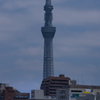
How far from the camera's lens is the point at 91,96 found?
156m

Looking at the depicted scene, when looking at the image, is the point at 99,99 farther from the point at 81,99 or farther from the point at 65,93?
the point at 65,93

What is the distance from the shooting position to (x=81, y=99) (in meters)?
161

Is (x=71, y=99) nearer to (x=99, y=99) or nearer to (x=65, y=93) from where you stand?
(x=65, y=93)

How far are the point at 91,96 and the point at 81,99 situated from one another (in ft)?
20.5

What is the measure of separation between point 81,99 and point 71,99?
107 ft

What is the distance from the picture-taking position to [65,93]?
199 meters

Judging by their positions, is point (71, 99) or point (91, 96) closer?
point (91, 96)

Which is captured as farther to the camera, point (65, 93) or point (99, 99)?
point (65, 93)

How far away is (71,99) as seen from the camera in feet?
635

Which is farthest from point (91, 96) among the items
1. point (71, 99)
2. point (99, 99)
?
point (71, 99)

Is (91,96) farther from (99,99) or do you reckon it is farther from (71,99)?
(71,99)

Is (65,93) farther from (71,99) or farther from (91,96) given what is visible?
(91,96)

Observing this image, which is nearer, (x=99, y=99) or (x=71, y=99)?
(x=99, y=99)

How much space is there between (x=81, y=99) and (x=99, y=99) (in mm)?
8491
